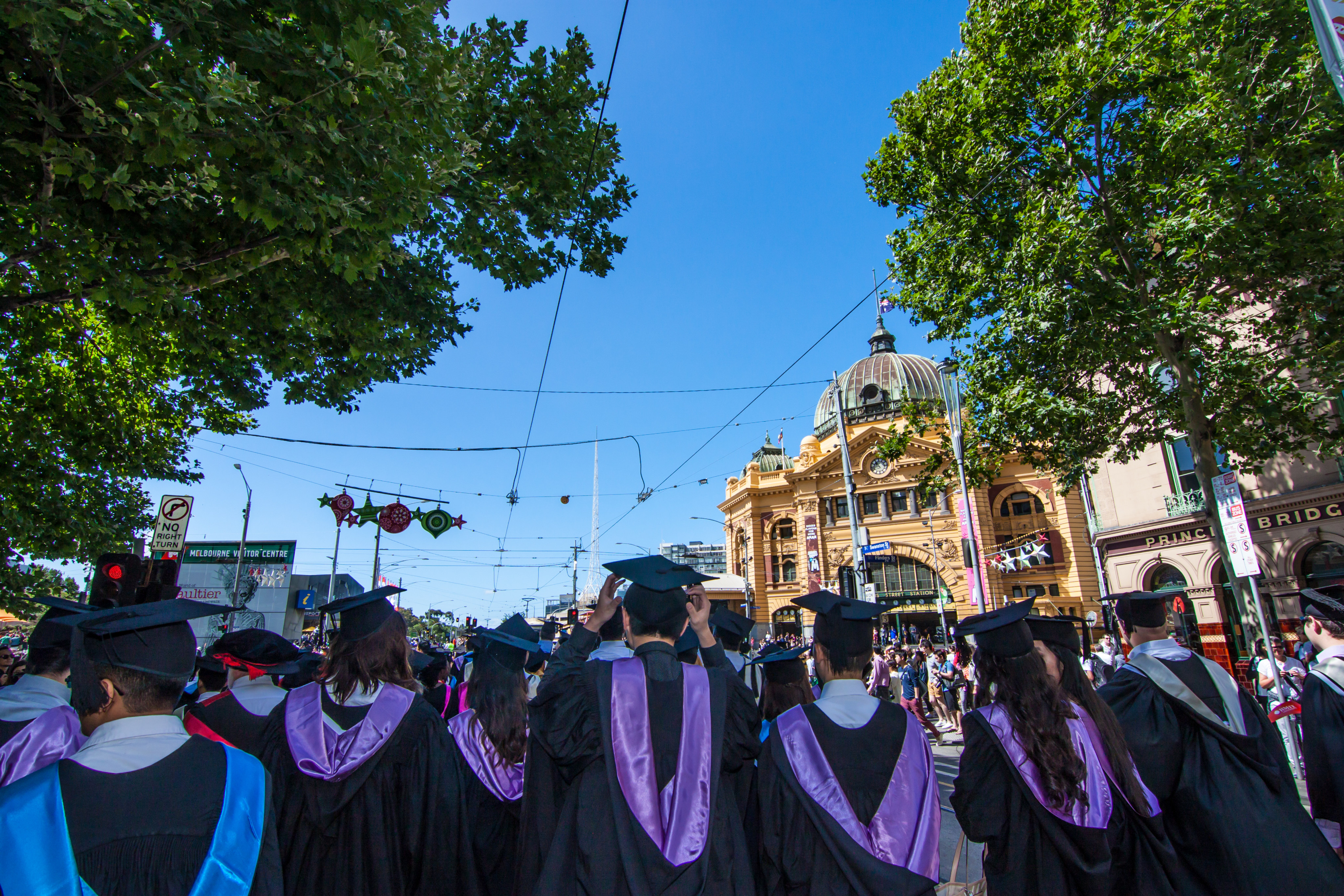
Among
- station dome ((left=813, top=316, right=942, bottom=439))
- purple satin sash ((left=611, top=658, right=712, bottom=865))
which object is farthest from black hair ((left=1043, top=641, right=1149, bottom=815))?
station dome ((left=813, top=316, right=942, bottom=439))

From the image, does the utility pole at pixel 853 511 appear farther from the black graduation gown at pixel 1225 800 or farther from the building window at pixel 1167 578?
the black graduation gown at pixel 1225 800

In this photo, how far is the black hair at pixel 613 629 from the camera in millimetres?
3824

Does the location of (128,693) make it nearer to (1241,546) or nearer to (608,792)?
(608,792)

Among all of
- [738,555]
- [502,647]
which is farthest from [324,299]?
[738,555]

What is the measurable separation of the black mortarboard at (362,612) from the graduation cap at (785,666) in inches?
101

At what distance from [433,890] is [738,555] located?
164 feet

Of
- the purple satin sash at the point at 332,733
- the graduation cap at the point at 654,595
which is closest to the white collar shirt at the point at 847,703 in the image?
the graduation cap at the point at 654,595

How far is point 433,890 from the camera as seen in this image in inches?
133

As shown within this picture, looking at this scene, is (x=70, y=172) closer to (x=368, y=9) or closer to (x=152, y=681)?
(x=368, y=9)

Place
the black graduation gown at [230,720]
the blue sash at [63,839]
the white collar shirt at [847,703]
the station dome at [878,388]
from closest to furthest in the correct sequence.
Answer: the blue sash at [63,839]
the white collar shirt at [847,703]
the black graduation gown at [230,720]
the station dome at [878,388]

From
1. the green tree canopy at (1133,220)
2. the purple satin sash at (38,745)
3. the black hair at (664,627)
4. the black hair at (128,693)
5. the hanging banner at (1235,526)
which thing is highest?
the green tree canopy at (1133,220)

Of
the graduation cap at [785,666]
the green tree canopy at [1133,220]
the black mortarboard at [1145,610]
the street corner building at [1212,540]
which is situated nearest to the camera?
the black mortarboard at [1145,610]

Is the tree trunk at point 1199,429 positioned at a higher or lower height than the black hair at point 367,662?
higher

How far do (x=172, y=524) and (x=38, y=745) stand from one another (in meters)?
6.82
